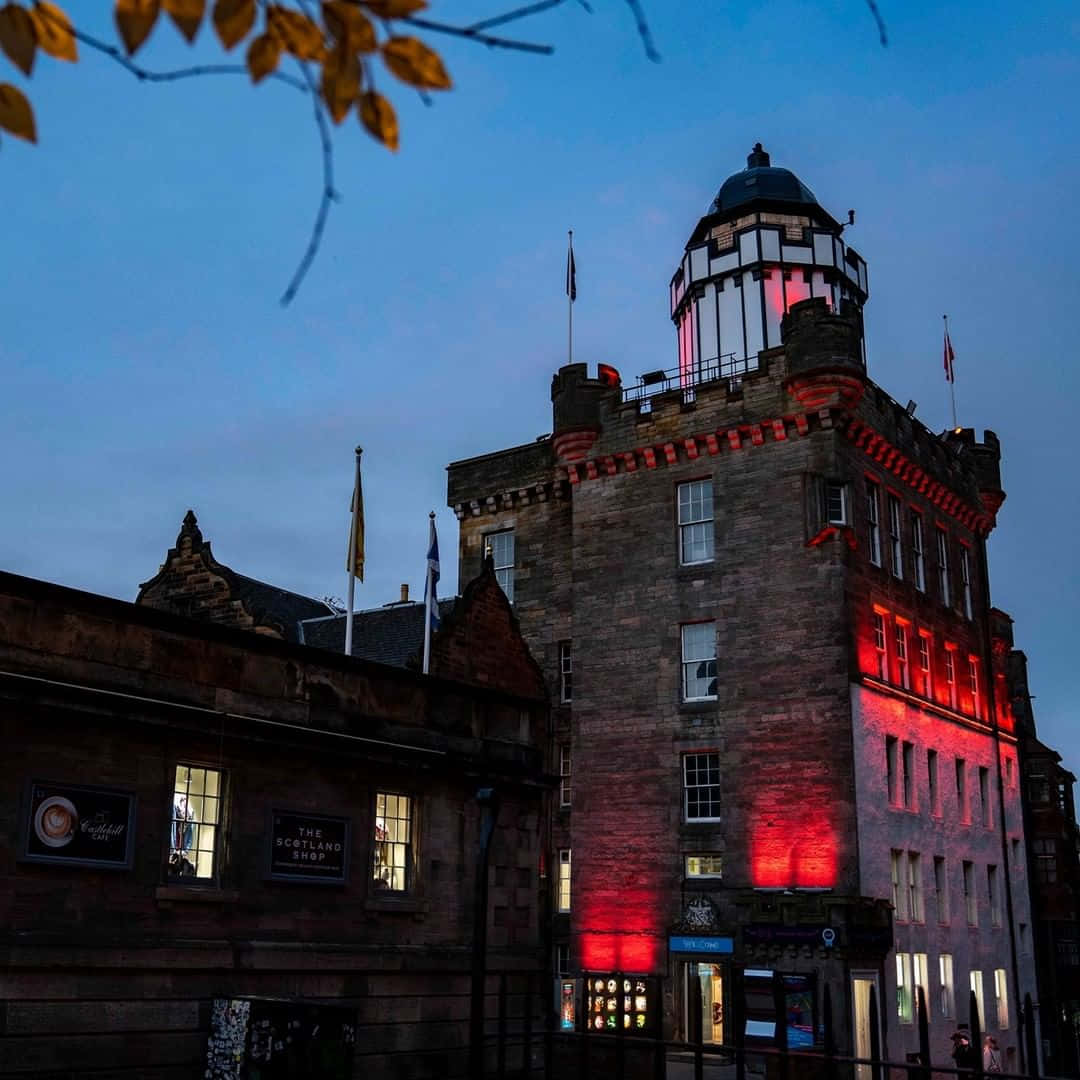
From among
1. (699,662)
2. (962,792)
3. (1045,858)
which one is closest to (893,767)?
(962,792)

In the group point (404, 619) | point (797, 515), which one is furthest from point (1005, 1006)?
point (404, 619)

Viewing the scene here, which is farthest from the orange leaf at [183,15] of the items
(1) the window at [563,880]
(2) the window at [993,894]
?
(2) the window at [993,894]

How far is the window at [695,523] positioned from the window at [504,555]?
7367 mm

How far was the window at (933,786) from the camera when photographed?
40.6m

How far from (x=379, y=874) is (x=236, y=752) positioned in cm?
367

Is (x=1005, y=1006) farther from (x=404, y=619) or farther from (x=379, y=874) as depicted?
(x=379, y=874)

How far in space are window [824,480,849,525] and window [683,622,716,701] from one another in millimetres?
4887

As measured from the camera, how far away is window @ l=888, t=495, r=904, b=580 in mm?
41250

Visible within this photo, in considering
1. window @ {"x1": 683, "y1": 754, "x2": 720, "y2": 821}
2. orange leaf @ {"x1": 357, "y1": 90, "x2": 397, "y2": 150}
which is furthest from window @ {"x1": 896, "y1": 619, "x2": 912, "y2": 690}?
orange leaf @ {"x1": 357, "y1": 90, "x2": 397, "y2": 150}

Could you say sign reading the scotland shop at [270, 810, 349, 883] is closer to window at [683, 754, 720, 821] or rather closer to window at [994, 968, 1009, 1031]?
window at [683, 754, 720, 821]

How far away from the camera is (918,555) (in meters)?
43.3

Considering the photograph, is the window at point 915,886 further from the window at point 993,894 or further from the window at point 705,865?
the window at point 993,894

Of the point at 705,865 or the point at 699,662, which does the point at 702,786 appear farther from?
the point at 699,662

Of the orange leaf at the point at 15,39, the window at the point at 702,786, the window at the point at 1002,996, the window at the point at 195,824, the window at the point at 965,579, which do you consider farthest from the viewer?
the window at the point at 965,579
